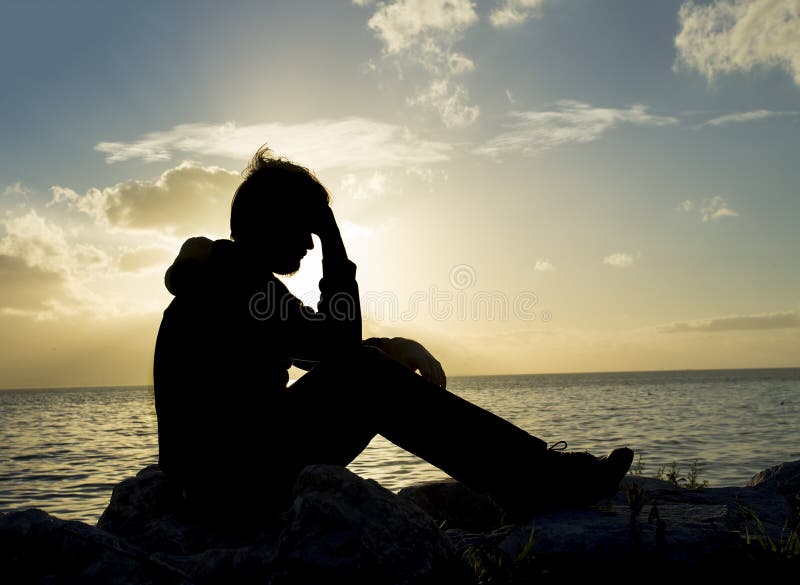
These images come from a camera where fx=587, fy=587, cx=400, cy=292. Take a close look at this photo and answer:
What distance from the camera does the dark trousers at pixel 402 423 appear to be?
10.5 ft

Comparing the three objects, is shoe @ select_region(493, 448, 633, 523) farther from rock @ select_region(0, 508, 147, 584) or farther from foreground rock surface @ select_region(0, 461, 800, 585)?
rock @ select_region(0, 508, 147, 584)

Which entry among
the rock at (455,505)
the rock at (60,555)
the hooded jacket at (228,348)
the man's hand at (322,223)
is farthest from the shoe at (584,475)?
the rock at (60,555)

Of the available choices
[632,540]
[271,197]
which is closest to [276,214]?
[271,197]

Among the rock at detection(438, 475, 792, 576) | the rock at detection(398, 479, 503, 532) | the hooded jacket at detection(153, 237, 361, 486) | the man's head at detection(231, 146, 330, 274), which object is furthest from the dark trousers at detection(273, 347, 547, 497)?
the rock at detection(398, 479, 503, 532)

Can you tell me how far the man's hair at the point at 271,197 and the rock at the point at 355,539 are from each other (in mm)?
1499

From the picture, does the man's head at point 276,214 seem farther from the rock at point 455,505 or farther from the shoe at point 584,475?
the rock at point 455,505

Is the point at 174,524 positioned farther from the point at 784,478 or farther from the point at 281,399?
the point at 784,478

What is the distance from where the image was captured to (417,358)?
3945 millimetres

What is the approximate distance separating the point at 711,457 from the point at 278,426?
12.9 meters

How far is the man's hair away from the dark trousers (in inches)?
37.4

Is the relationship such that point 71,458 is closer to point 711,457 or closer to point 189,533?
point 189,533

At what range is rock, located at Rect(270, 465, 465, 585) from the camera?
2451 mm

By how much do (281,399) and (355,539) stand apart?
1.09m

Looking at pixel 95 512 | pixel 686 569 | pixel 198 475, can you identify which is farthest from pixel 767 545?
pixel 95 512
